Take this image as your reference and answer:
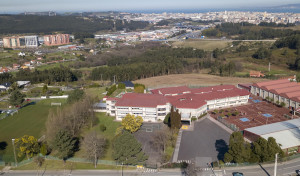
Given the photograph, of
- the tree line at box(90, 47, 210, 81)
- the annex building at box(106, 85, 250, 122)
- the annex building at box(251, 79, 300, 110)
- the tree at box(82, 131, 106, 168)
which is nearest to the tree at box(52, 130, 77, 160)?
the tree at box(82, 131, 106, 168)

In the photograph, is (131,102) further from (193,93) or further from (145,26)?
(145,26)

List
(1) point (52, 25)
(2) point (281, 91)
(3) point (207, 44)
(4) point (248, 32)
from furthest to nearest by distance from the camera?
(1) point (52, 25), (4) point (248, 32), (3) point (207, 44), (2) point (281, 91)

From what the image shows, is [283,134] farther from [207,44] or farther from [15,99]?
[207,44]

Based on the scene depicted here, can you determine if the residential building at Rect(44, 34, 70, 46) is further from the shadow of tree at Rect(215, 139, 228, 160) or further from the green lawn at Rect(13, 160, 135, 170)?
the shadow of tree at Rect(215, 139, 228, 160)

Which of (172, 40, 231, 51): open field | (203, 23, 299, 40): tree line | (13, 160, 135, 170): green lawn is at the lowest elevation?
(13, 160, 135, 170): green lawn

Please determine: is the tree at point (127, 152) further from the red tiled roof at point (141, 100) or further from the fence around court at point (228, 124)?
the fence around court at point (228, 124)

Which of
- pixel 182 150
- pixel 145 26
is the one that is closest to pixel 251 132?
pixel 182 150

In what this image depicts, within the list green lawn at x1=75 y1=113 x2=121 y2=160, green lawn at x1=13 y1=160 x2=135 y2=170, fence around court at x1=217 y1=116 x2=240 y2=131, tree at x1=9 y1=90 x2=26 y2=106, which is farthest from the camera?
tree at x1=9 y1=90 x2=26 y2=106

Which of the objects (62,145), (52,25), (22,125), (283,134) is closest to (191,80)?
(283,134)
